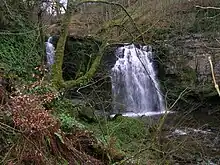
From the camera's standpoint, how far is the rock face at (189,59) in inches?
688

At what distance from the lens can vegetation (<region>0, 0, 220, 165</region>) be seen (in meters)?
5.87

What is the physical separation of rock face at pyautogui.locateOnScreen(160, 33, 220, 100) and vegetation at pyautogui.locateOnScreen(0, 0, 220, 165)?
0.05m

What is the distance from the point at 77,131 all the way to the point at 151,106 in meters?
10.1

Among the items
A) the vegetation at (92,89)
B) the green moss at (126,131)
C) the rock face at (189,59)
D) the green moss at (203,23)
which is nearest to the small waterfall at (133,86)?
the vegetation at (92,89)

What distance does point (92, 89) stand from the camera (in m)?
13.0

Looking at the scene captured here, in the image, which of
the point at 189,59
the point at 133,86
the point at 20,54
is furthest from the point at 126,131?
the point at 189,59

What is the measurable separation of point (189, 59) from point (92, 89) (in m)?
6.77

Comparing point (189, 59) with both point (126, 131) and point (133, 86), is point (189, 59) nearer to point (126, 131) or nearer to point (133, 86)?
point (133, 86)

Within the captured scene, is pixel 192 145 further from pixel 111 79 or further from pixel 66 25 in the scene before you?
pixel 111 79

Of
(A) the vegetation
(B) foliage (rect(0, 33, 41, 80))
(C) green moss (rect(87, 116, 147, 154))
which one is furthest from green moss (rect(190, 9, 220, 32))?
(B) foliage (rect(0, 33, 41, 80))

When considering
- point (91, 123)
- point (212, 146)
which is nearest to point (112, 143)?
point (91, 123)

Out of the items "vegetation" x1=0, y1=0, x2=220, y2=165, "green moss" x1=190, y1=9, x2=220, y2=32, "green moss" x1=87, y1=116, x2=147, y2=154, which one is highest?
"green moss" x1=190, y1=9, x2=220, y2=32

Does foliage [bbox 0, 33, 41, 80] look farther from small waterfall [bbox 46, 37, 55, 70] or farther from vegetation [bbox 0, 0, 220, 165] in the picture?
small waterfall [bbox 46, 37, 55, 70]

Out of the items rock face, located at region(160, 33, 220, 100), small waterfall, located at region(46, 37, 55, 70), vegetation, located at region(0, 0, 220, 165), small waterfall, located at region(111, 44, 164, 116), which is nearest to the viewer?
vegetation, located at region(0, 0, 220, 165)
